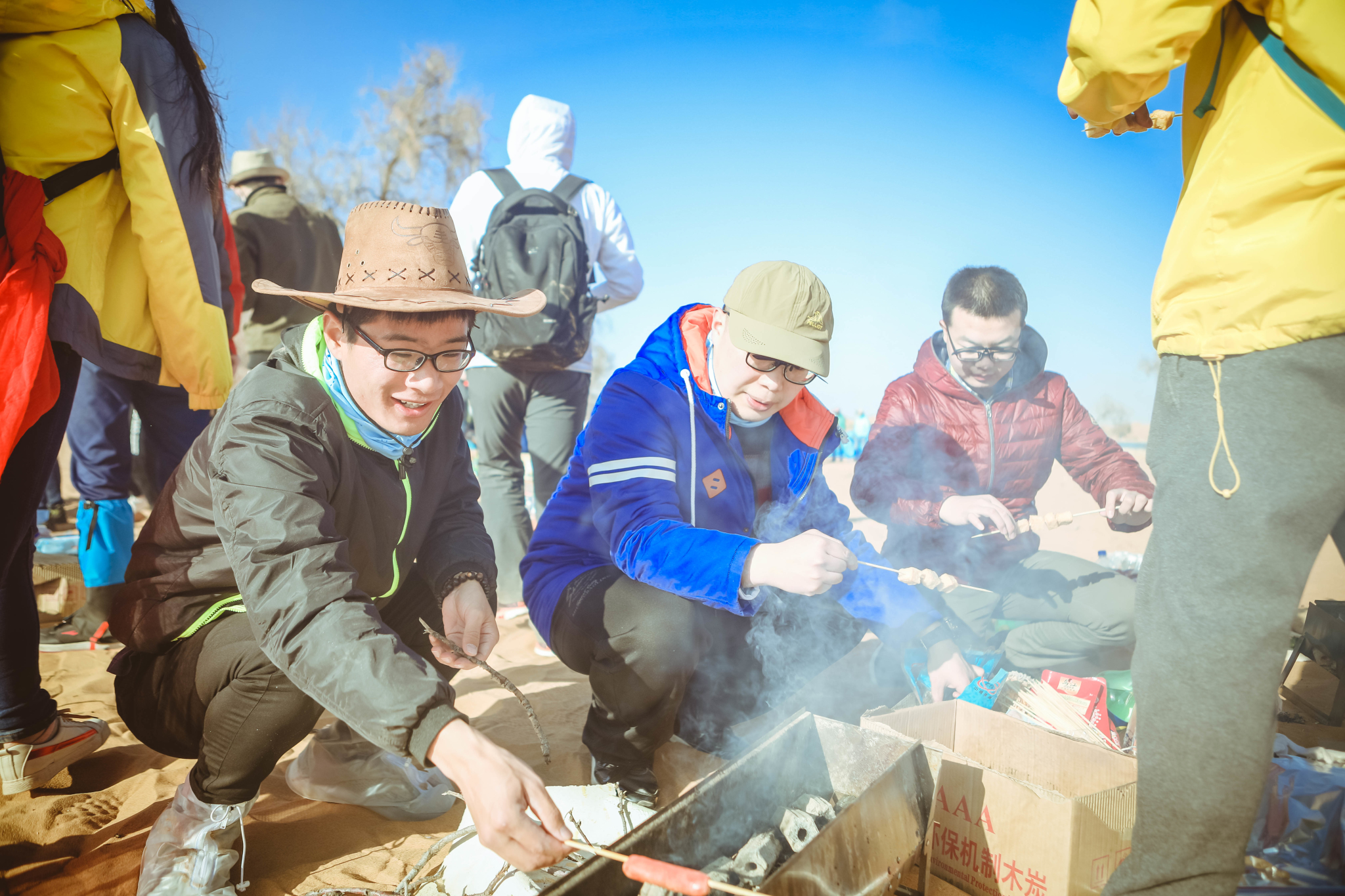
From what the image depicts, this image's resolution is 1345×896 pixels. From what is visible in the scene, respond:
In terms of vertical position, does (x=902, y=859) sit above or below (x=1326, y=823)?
below

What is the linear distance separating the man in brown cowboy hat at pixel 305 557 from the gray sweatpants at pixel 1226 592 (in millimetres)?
1400

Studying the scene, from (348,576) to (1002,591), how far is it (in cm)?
303

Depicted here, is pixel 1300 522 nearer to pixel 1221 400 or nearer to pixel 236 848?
pixel 1221 400

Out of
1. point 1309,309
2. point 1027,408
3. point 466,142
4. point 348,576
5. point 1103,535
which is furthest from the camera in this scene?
point 466,142

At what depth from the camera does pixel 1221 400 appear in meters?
1.39

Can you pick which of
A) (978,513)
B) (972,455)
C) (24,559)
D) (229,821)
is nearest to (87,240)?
(24,559)

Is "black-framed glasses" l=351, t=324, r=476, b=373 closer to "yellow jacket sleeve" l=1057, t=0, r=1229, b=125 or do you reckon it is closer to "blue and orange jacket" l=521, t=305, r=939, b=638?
"blue and orange jacket" l=521, t=305, r=939, b=638

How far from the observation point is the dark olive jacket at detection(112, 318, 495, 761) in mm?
1464

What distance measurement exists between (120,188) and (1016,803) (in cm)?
322

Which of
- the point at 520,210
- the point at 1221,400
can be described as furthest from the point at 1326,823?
the point at 520,210

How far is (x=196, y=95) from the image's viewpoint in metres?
2.44

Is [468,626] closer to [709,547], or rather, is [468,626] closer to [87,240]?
[709,547]

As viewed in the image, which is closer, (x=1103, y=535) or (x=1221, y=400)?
(x=1221, y=400)

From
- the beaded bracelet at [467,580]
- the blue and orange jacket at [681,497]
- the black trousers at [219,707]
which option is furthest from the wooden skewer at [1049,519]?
the black trousers at [219,707]
